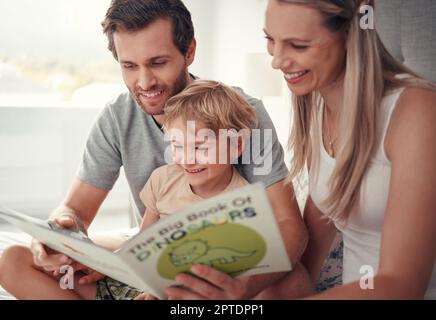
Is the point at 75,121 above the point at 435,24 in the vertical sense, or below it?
below

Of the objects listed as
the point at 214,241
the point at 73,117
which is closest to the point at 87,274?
the point at 214,241

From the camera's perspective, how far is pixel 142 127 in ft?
4.01

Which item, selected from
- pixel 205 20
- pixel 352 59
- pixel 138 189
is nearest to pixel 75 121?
pixel 205 20

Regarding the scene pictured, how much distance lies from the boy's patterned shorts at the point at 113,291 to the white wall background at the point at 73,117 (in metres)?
0.75

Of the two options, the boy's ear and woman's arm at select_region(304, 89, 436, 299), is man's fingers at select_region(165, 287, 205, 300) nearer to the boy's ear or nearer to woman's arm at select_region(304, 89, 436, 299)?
woman's arm at select_region(304, 89, 436, 299)

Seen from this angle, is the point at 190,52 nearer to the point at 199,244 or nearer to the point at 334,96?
the point at 334,96

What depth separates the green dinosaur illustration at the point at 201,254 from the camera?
0.74 meters

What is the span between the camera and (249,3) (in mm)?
1323

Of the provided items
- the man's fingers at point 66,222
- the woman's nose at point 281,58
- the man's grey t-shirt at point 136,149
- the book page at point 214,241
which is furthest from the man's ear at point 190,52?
the book page at point 214,241

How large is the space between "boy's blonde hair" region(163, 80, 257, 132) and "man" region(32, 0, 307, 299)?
6cm

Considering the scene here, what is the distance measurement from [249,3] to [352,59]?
18.8 inches

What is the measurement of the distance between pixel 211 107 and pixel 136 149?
0.80ft

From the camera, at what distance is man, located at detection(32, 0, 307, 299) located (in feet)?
3.49
